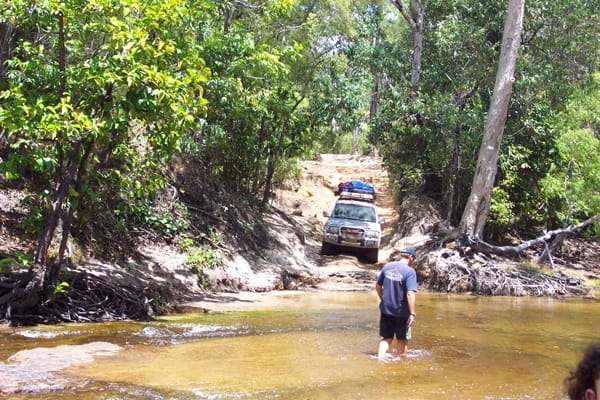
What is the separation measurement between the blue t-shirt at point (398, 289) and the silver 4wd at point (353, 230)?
11.6 m

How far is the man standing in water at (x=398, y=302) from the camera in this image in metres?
9.23

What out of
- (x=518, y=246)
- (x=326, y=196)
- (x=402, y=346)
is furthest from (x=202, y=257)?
(x=326, y=196)

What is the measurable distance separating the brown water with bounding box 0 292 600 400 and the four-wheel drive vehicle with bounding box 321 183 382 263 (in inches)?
320

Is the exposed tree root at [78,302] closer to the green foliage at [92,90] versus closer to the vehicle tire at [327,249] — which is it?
the green foliage at [92,90]

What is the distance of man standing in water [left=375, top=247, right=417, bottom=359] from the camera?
364 inches

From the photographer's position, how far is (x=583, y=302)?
17.1 metres

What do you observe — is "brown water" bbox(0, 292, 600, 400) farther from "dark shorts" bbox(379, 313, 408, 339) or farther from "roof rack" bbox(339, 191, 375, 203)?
"roof rack" bbox(339, 191, 375, 203)

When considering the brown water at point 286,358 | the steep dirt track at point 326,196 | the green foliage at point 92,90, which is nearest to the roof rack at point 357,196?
the steep dirt track at point 326,196

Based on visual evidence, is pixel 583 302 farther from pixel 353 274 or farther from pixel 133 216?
pixel 133 216

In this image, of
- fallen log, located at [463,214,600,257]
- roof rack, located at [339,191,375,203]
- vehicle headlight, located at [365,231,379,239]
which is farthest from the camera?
roof rack, located at [339,191,375,203]

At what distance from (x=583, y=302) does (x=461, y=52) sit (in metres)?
10.3

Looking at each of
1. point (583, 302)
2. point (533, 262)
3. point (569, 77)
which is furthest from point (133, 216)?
point (569, 77)

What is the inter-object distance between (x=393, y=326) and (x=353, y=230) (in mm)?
11818

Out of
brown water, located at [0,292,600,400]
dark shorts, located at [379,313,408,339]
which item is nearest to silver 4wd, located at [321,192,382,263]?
brown water, located at [0,292,600,400]
